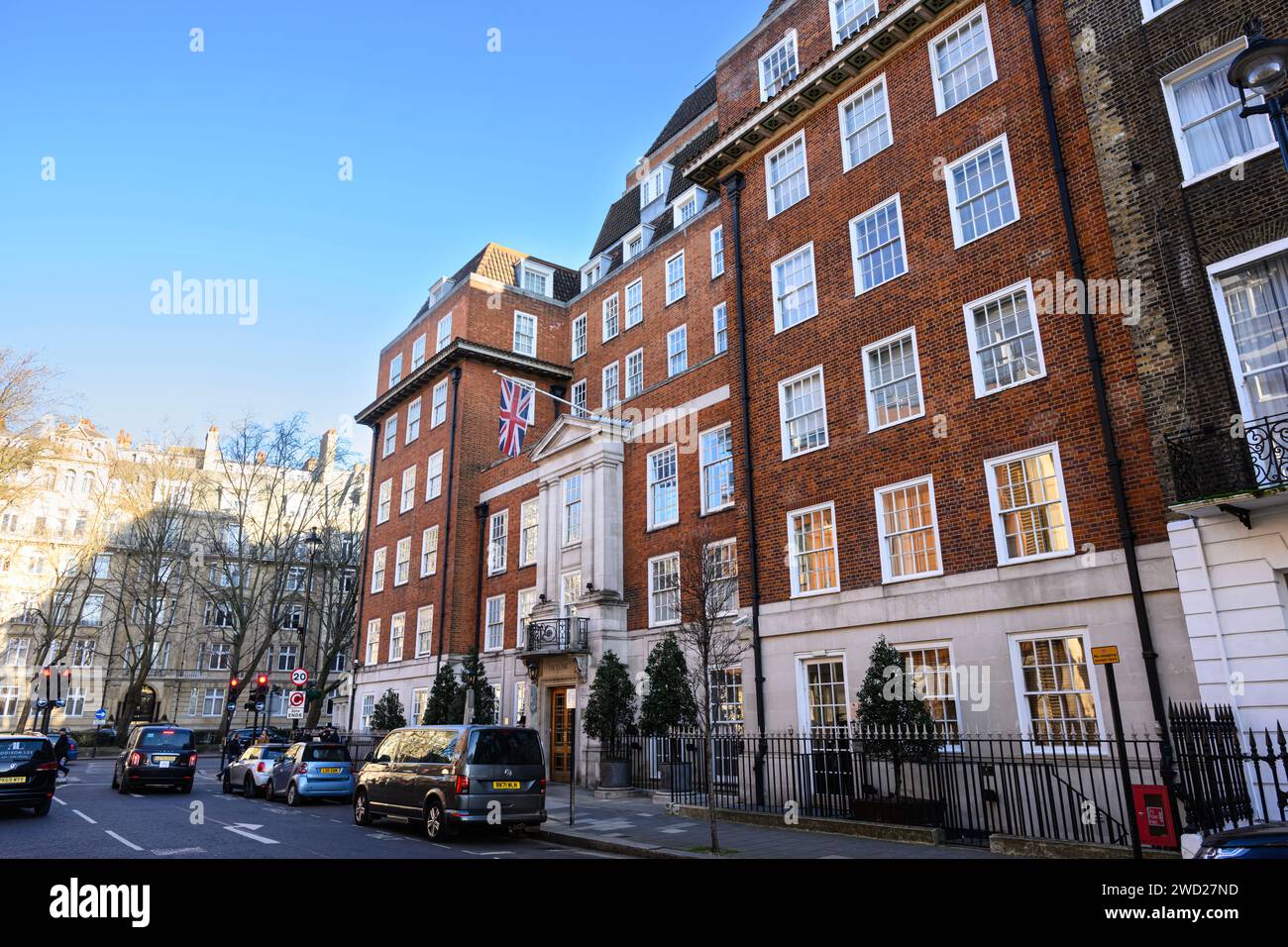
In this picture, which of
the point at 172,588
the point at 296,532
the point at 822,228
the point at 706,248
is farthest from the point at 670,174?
the point at 172,588

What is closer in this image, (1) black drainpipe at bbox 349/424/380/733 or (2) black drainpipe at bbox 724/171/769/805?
(2) black drainpipe at bbox 724/171/769/805

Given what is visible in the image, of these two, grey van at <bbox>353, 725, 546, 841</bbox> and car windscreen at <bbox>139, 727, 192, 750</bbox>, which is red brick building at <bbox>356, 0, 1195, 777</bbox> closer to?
grey van at <bbox>353, 725, 546, 841</bbox>

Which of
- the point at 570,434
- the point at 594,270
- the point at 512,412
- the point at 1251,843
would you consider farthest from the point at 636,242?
the point at 1251,843

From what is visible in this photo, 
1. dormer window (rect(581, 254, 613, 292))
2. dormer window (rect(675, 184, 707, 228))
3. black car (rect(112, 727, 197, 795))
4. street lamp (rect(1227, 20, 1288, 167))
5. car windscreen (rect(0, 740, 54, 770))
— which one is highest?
dormer window (rect(581, 254, 613, 292))

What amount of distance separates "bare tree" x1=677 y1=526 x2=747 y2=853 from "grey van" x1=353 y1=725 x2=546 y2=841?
3.31 m

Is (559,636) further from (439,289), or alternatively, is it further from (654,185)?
(439,289)

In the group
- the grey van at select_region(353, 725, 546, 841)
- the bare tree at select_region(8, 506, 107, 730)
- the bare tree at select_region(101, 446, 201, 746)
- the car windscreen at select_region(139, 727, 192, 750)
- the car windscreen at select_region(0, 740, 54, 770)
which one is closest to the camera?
the grey van at select_region(353, 725, 546, 841)

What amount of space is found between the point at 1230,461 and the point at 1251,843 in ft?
27.6

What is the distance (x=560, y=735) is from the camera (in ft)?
85.6

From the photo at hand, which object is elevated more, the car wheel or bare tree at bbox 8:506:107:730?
bare tree at bbox 8:506:107:730

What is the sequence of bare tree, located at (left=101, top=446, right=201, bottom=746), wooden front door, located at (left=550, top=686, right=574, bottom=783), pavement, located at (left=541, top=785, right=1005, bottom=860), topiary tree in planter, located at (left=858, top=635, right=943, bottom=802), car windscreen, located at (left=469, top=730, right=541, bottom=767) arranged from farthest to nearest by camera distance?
bare tree, located at (left=101, top=446, right=201, bottom=746) → wooden front door, located at (left=550, top=686, right=574, bottom=783) → car windscreen, located at (left=469, top=730, right=541, bottom=767) → topiary tree in planter, located at (left=858, top=635, right=943, bottom=802) → pavement, located at (left=541, top=785, right=1005, bottom=860)

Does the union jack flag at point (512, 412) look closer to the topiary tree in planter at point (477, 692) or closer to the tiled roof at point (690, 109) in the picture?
the topiary tree in planter at point (477, 692)

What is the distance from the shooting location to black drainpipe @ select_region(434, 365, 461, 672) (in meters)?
32.3

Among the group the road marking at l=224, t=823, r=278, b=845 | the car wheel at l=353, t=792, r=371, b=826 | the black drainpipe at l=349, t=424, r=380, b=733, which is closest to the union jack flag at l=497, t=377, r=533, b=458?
the car wheel at l=353, t=792, r=371, b=826
